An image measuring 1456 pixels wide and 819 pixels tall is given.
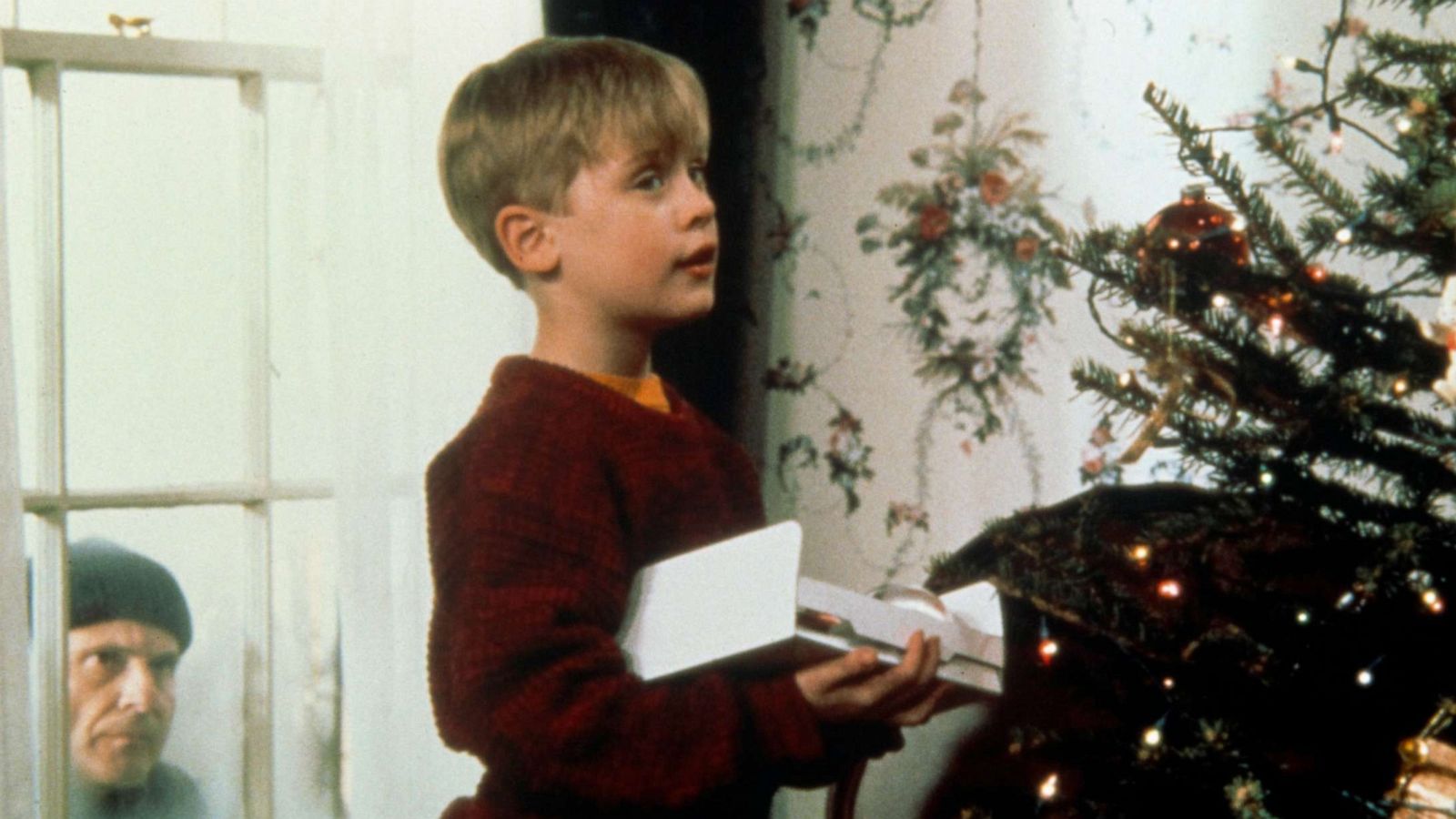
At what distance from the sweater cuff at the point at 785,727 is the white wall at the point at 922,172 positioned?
33.5 inches

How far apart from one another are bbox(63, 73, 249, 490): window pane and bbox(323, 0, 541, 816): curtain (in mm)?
211

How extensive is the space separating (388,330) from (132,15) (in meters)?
0.48

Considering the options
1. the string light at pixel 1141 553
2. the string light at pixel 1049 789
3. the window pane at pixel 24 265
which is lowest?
the string light at pixel 1049 789

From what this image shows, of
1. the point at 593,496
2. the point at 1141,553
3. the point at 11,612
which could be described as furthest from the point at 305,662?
the point at 1141,553

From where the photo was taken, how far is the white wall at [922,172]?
5.70 ft

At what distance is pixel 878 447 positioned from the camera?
6.21ft

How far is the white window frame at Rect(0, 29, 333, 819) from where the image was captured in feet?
5.18

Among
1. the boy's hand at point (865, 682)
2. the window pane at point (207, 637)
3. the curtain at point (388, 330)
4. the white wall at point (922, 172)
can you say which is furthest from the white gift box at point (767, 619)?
the window pane at point (207, 637)

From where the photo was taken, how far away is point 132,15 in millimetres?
1640

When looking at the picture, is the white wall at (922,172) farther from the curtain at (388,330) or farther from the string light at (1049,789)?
the string light at (1049,789)

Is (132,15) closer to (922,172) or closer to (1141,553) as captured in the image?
(922,172)

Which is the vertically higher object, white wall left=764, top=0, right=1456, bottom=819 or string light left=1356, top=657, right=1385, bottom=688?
white wall left=764, top=0, right=1456, bottom=819

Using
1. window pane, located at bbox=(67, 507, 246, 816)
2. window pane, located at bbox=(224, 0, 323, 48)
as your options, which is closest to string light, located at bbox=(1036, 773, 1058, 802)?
window pane, located at bbox=(67, 507, 246, 816)

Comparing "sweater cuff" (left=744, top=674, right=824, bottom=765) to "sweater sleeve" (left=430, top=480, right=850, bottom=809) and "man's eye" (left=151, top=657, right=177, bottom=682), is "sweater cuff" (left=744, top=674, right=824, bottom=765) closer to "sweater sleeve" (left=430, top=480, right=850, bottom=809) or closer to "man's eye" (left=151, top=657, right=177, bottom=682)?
"sweater sleeve" (left=430, top=480, right=850, bottom=809)
